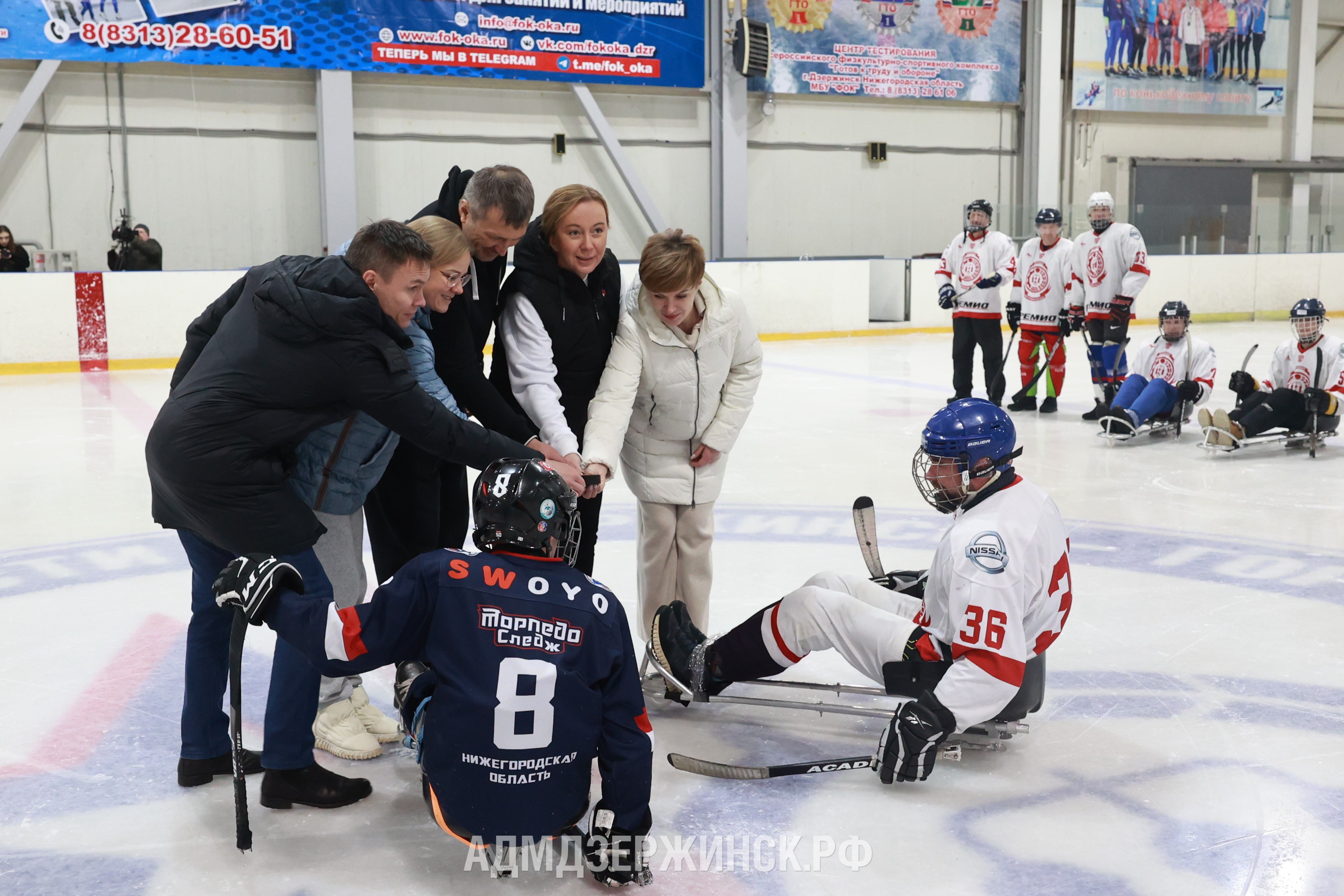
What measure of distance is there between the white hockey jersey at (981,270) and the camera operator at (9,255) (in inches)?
332

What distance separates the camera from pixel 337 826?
2.59 meters

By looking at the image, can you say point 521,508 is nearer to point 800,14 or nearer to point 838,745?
point 838,745

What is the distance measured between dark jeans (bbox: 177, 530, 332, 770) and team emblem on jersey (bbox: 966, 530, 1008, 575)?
1.38m

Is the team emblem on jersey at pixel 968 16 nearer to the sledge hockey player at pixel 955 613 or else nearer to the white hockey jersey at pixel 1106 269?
the white hockey jersey at pixel 1106 269

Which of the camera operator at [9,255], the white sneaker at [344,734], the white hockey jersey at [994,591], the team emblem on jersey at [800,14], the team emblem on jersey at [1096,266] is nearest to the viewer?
the white hockey jersey at [994,591]

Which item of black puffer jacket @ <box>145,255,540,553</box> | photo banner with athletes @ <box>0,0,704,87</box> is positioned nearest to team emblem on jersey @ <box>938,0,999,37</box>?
photo banner with athletes @ <box>0,0,704,87</box>

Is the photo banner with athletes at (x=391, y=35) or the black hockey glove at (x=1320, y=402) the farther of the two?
the photo banner with athletes at (x=391, y=35)

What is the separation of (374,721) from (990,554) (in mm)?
1581

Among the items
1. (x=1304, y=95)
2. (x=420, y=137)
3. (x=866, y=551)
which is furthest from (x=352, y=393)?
(x=1304, y=95)

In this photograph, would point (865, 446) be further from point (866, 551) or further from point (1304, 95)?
point (1304, 95)

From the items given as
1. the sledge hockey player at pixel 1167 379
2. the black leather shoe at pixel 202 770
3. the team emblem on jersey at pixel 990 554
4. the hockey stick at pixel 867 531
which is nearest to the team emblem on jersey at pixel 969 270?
the sledge hockey player at pixel 1167 379

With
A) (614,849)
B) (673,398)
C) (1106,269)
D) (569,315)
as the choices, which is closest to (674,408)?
(673,398)

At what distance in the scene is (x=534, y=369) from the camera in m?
3.19

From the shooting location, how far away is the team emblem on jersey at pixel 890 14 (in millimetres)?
16906
